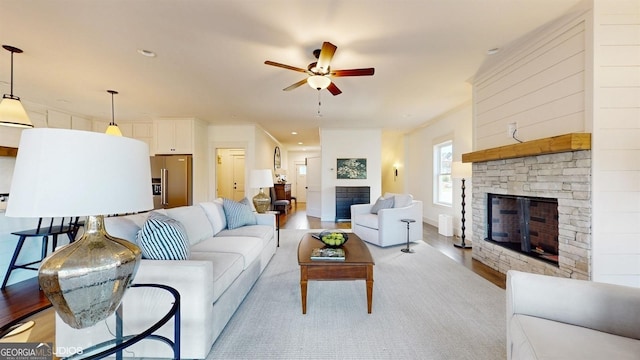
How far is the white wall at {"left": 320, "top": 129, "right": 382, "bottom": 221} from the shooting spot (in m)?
6.90

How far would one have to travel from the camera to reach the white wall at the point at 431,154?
15.6 feet

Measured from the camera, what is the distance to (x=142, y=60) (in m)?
3.00

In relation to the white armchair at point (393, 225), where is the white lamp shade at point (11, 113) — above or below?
above

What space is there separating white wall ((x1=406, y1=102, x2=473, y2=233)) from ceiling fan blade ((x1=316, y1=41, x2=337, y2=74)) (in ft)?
11.1

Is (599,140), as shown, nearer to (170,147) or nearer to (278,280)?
(278,280)

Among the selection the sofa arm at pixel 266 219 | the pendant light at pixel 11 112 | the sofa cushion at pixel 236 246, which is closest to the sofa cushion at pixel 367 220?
the sofa arm at pixel 266 219

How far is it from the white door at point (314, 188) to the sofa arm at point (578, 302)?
613cm

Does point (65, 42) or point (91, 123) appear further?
point (91, 123)

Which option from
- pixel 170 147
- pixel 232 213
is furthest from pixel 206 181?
pixel 232 213

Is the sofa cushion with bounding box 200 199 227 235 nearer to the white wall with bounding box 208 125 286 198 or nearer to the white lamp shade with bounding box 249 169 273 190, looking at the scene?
the white lamp shade with bounding box 249 169 273 190

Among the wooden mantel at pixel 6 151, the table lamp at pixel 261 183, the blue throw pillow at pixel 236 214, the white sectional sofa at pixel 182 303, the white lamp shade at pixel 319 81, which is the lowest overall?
the white sectional sofa at pixel 182 303

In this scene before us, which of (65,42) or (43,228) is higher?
(65,42)

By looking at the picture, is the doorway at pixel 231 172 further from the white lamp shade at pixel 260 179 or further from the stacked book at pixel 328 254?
the stacked book at pixel 328 254

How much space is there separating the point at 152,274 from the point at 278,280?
1489mm
